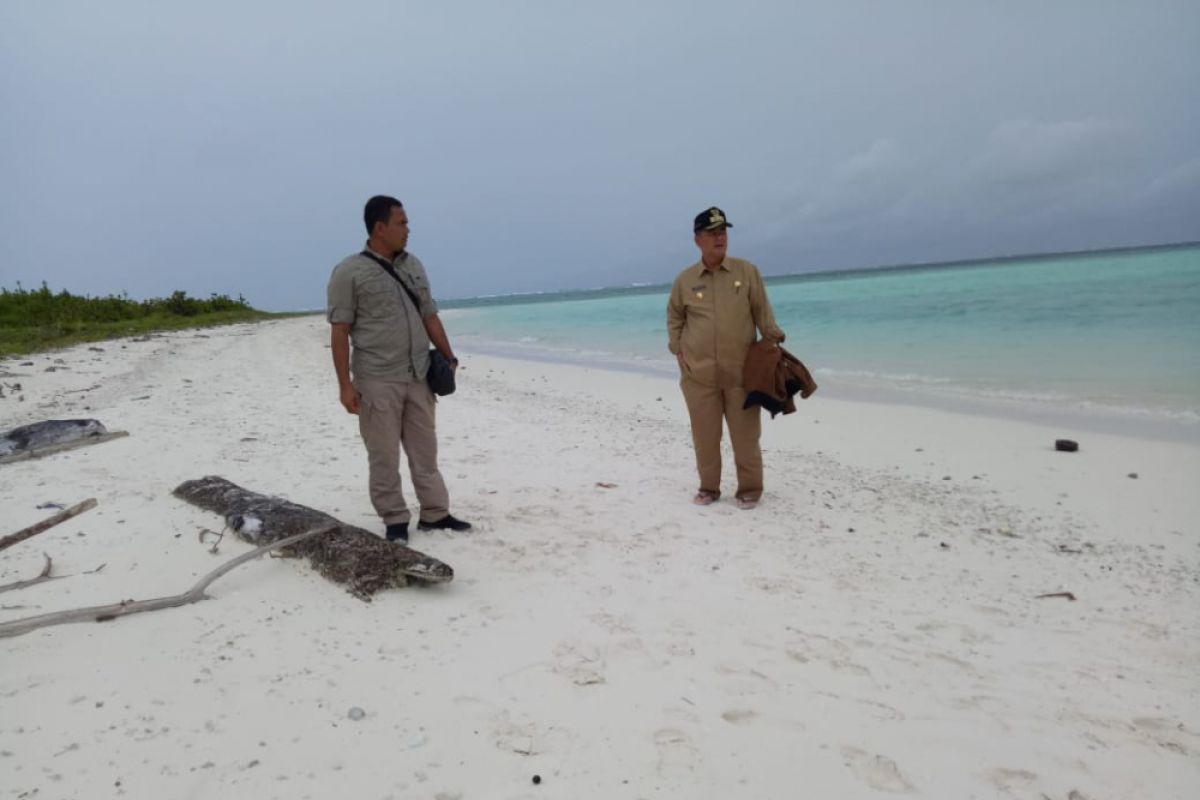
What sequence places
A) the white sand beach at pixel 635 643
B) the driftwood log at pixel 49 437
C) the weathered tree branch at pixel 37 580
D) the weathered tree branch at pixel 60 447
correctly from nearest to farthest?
the white sand beach at pixel 635 643, the weathered tree branch at pixel 37 580, the weathered tree branch at pixel 60 447, the driftwood log at pixel 49 437

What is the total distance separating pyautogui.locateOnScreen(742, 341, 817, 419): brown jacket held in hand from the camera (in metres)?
4.64

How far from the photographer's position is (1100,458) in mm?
6016

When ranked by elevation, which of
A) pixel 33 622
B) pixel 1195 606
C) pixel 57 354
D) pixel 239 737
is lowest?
pixel 1195 606

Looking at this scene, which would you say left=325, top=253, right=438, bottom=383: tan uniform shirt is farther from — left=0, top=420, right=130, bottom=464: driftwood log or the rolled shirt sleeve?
left=0, top=420, right=130, bottom=464: driftwood log

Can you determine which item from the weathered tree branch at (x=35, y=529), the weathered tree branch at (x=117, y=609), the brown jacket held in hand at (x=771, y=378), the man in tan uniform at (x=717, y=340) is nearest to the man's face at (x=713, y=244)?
the man in tan uniform at (x=717, y=340)

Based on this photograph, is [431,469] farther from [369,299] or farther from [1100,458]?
[1100,458]

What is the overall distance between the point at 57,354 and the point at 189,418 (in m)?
8.97

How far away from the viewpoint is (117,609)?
2.91m

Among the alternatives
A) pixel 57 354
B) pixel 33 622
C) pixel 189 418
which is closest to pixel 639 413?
pixel 189 418

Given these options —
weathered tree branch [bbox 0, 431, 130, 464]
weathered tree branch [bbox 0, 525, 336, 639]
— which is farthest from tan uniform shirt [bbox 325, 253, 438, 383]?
weathered tree branch [bbox 0, 431, 130, 464]

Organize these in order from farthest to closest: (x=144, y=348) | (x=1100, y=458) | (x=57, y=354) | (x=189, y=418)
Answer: (x=144, y=348) → (x=57, y=354) → (x=189, y=418) → (x=1100, y=458)

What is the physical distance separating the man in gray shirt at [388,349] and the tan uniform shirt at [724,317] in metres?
1.75

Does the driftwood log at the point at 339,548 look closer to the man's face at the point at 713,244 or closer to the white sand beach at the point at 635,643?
the white sand beach at the point at 635,643

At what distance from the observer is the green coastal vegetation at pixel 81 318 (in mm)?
17734
